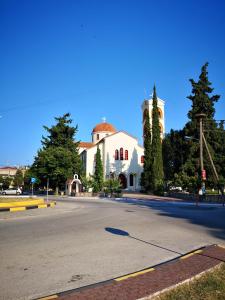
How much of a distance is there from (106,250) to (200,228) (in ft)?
17.7

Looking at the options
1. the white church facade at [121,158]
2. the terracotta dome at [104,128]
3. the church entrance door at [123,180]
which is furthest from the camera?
the terracotta dome at [104,128]

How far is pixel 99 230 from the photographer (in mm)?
10797

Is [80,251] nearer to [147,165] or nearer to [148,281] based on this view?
[148,281]

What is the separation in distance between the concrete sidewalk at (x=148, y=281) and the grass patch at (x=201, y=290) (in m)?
0.13

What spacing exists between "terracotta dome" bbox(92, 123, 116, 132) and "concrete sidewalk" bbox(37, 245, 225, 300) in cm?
6414

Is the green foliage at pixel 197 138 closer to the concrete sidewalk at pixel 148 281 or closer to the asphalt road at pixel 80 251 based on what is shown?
the asphalt road at pixel 80 251

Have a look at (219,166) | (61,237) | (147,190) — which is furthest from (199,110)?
(61,237)

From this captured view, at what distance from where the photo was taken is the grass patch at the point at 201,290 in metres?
4.47

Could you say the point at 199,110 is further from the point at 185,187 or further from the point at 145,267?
the point at 145,267

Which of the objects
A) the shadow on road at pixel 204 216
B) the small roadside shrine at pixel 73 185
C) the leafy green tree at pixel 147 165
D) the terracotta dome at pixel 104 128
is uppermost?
the terracotta dome at pixel 104 128

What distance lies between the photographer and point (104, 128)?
7062cm

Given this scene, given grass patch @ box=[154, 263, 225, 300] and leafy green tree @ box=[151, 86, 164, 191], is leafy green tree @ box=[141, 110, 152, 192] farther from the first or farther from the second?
grass patch @ box=[154, 263, 225, 300]

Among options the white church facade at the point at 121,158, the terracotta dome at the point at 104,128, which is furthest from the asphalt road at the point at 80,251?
Result: the terracotta dome at the point at 104,128

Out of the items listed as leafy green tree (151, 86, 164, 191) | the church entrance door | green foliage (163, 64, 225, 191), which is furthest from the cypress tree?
the church entrance door
